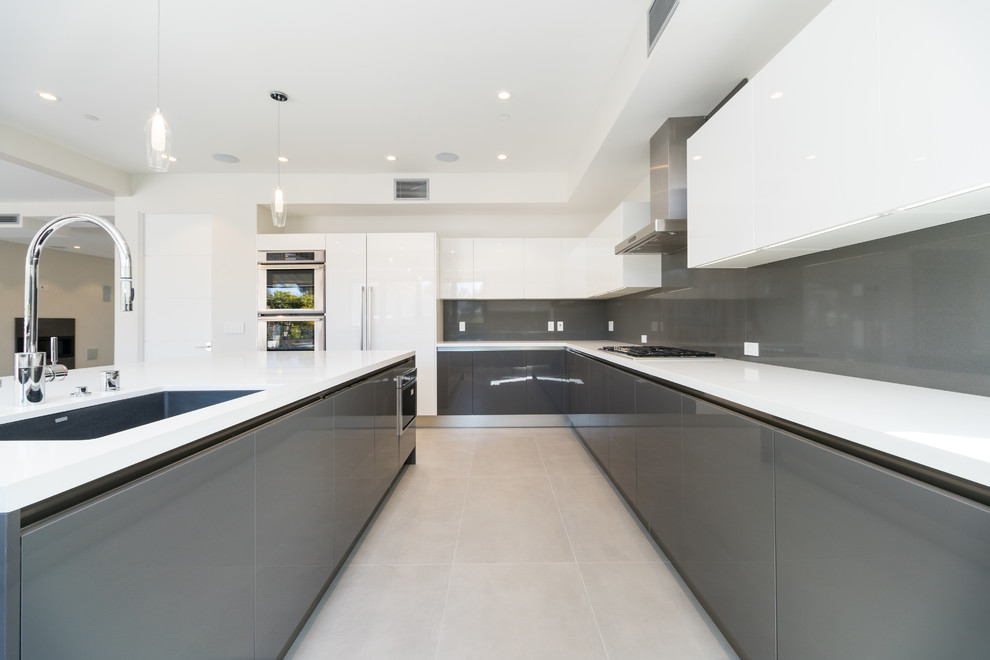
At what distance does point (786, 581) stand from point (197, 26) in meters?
3.50

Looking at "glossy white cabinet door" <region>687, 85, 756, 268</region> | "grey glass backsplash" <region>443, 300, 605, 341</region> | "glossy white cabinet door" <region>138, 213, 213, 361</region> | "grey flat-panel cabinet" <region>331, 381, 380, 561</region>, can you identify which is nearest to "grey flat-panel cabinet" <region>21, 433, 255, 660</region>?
"grey flat-panel cabinet" <region>331, 381, 380, 561</region>

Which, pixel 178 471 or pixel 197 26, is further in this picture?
pixel 197 26

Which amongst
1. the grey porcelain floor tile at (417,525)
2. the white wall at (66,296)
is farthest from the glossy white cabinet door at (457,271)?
the white wall at (66,296)

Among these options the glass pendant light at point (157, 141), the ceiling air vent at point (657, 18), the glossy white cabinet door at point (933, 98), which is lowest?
the glossy white cabinet door at point (933, 98)

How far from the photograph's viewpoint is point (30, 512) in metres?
0.54

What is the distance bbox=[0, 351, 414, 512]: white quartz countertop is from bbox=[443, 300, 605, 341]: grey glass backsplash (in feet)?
9.53

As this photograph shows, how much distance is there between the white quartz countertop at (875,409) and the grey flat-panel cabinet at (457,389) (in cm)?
266

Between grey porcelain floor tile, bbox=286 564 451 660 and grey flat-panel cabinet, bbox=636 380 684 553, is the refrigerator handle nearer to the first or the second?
grey porcelain floor tile, bbox=286 564 451 660

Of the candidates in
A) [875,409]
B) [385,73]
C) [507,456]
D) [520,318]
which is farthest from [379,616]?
[520,318]

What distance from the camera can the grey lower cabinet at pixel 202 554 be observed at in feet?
1.88

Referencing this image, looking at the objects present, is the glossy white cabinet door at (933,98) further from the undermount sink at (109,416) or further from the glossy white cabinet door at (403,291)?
the glossy white cabinet door at (403,291)

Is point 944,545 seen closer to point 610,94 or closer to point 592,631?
point 592,631

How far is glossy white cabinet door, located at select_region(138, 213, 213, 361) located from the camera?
14.2 ft

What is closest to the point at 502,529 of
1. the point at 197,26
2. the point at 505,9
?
the point at 505,9
